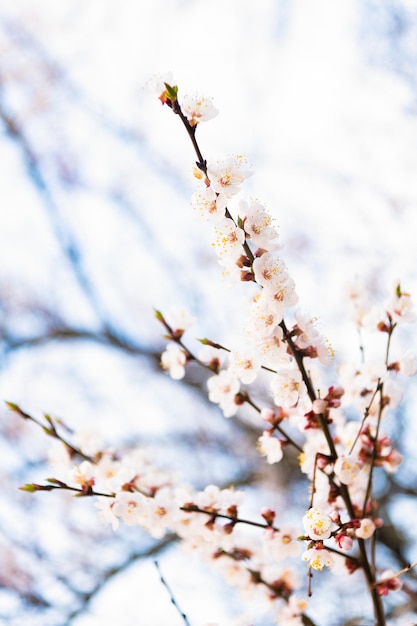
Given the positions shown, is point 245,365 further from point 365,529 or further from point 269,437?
point 365,529

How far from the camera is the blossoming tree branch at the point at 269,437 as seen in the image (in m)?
→ 0.90

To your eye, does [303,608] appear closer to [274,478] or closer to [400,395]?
[400,395]

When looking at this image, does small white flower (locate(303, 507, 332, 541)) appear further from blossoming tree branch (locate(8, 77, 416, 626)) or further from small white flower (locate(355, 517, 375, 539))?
small white flower (locate(355, 517, 375, 539))

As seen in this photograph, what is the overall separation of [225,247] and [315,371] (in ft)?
1.05

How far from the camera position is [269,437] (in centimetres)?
111

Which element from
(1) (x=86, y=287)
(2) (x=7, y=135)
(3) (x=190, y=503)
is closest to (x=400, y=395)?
(3) (x=190, y=503)

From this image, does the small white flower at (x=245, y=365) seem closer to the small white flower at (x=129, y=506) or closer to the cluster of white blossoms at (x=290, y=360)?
the cluster of white blossoms at (x=290, y=360)

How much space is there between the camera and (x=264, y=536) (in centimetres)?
110

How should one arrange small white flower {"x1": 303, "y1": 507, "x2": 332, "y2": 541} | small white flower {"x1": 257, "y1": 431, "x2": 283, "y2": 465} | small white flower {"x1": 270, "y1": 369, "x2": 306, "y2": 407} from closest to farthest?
small white flower {"x1": 303, "y1": 507, "x2": 332, "y2": 541}, small white flower {"x1": 270, "y1": 369, "x2": 306, "y2": 407}, small white flower {"x1": 257, "y1": 431, "x2": 283, "y2": 465}

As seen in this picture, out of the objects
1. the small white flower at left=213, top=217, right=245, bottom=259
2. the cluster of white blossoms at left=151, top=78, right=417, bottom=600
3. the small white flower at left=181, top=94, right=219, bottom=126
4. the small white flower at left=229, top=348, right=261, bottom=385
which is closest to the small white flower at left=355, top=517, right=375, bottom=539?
the cluster of white blossoms at left=151, top=78, right=417, bottom=600

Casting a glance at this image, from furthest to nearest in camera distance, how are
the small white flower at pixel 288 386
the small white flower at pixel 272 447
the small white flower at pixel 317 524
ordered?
the small white flower at pixel 272 447 → the small white flower at pixel 288 386 → the small white flower at pixel 317 524

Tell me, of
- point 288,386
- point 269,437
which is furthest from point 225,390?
point 288,386

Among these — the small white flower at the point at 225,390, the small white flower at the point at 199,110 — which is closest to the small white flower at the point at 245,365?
the small white flower at the point at 225,390

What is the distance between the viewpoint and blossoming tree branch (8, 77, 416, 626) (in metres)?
0.90
